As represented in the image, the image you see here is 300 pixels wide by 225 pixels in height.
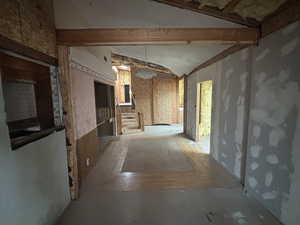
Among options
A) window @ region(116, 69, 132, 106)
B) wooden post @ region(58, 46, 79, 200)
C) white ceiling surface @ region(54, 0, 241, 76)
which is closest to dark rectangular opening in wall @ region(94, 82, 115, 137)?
wooden post @ region(58, 46, 79, 200)

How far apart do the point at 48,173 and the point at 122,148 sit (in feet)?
8.97

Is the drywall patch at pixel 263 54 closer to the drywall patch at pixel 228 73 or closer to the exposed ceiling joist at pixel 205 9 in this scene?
the exposed ceiling joist at pixel 205 9

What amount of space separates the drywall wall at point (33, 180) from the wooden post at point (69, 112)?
0.08 meters

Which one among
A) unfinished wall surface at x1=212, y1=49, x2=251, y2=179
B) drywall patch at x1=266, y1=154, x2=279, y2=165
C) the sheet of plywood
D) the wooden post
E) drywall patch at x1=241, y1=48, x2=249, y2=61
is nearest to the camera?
drywall patch at x1=266, y1=154, x2=279, y2=165

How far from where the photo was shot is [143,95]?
799 cm

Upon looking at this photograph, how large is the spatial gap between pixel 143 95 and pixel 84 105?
5322 mm

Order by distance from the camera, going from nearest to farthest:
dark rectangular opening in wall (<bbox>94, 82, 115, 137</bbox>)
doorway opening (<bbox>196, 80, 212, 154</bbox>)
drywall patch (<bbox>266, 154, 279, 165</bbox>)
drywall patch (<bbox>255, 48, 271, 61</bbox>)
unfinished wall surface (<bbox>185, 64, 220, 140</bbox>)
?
drywall patch (<bbox>266, 154, 279, 165</bbox>) → drywall patch (<bbox>255, 48, 271, 61</bbox>) → unfinished wall surface (<bbox>185, 64, 220, 140</bbox>) → dark rectangular opening in wall (<bbox>94, 82, 115, 137</bbox>) → doorway opening (<bbox>196, 80, 212, 154</bbox>)

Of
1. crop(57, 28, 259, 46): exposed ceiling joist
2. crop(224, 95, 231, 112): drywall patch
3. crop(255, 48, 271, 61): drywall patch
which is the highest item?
crop(57, 28, 259, 46): exposed ceiling joist

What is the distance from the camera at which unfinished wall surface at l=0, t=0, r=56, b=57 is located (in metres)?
1.26

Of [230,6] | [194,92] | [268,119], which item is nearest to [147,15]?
[230,6]

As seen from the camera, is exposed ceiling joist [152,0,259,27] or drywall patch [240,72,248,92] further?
drywall patch [240,72,248,92]

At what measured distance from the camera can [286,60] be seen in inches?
61.9

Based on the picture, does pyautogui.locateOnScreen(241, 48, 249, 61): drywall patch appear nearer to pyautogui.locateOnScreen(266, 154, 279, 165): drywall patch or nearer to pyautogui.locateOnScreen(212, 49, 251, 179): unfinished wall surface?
pyautogui.locateOnScreen(212, 49, 251, 179): unfinished wall surface

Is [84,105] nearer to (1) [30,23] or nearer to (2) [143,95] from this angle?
(1) [30,23]
